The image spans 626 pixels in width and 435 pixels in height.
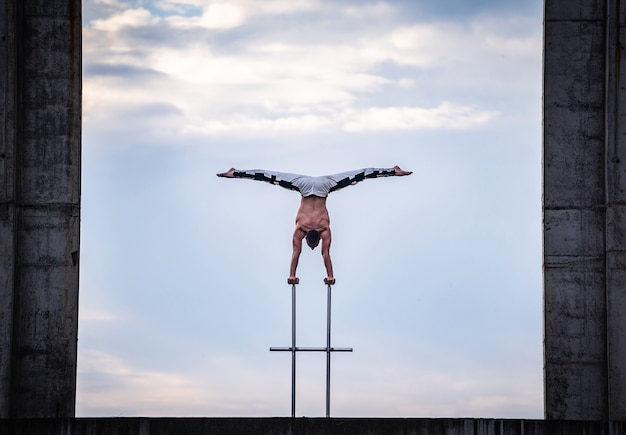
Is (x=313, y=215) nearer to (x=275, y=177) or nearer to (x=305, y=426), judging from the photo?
(x=275, y=177)

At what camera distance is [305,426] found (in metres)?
31.9

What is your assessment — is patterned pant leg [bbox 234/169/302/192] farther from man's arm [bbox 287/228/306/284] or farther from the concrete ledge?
the concrete ledge

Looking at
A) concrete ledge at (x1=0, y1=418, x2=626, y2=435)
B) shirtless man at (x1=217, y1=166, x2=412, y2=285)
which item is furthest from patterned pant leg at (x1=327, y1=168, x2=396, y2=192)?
concrete ledge at (x1=0, y1=418, x2=626, y2=435)

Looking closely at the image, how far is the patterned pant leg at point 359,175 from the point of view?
113 ft

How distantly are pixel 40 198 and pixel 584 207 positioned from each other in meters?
10.8

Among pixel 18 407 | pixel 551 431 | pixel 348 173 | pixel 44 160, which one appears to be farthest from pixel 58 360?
pixel 551 431

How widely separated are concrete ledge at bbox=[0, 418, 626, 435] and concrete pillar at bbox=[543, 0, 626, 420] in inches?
118

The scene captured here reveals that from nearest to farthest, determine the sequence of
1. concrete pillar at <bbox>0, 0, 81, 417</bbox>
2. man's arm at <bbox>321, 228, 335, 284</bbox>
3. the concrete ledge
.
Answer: the concrete ledge → man's arm at <bbox>321, 228, 335, 284</bbox> → concrete pillar at <bbox>0, 0, 81, 417</bbox>

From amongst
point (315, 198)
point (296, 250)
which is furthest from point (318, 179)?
point (296, 250)

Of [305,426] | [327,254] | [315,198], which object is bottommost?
[305,426]

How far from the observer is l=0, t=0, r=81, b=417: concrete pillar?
34688mm

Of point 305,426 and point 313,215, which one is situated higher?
point 313,215

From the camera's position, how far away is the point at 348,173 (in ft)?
114

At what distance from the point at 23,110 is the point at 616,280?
482 inches
